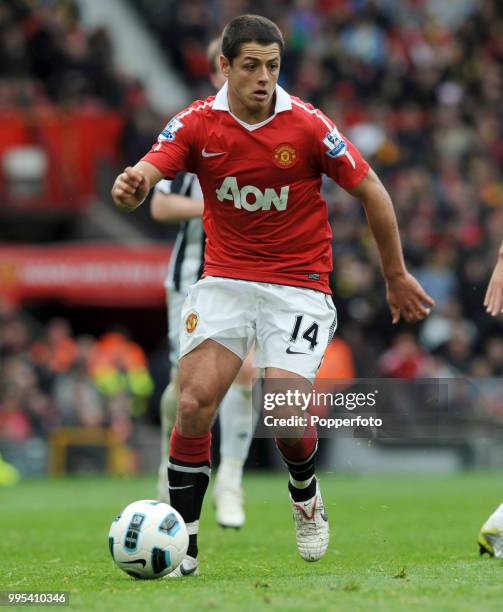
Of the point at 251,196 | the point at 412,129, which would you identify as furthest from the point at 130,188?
the point at 412,129

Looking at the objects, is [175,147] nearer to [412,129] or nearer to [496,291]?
[496,291]

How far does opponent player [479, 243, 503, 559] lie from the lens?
710cm

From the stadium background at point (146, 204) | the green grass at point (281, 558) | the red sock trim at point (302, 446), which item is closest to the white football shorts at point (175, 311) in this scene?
the green grass at point (281, 558)

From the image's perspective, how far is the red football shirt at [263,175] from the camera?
6707mm

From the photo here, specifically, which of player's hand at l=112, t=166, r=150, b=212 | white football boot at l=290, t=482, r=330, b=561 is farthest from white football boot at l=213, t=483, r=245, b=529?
player's hand at l=112, t=166, r=150, b=212

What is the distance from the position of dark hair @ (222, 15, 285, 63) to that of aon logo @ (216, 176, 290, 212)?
580mm

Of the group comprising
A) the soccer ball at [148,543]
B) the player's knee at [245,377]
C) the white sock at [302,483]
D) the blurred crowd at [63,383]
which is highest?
the player's knee at [245,377]

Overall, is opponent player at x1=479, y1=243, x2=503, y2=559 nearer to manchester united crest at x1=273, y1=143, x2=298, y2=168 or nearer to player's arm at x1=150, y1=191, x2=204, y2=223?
manchester united crest at x1=273, y1=143, x2=298, y2=168

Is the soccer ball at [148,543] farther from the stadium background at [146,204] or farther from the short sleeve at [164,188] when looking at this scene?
the stadium background at [146,204]

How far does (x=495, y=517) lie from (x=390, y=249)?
4.89 ft

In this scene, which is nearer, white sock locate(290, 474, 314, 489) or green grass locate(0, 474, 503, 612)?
green grass locate(0, 474, 503, 612)

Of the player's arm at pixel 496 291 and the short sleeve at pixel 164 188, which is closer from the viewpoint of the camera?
the player's arm at pixel 496 291

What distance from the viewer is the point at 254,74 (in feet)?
21.8

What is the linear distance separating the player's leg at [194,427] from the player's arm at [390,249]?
83 cm
